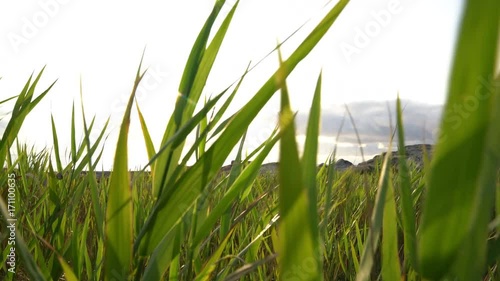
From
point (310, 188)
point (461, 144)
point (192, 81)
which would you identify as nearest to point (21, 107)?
point (192, 81)

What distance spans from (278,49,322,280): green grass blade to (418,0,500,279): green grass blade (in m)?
0.08

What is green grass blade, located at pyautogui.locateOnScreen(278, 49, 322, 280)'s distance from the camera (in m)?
0.30

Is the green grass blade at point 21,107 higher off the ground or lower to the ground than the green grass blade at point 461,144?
higher

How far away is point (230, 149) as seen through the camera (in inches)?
21.8

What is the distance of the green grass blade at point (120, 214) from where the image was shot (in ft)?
1.74

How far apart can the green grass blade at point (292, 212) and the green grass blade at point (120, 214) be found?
25 centimetres

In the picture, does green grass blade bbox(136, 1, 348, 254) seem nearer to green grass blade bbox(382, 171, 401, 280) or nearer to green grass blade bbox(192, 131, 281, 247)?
green grass blade bbox(192, 131, 281, 247)

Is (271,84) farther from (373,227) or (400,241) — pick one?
(400,241)

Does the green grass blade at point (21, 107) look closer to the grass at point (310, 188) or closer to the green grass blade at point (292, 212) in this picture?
the grass at point (310, 188)

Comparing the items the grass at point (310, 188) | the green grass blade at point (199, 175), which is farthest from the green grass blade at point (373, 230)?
the green grass blade at point (199, 175)

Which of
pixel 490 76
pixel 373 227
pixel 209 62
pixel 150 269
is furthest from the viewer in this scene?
pixel 209 62

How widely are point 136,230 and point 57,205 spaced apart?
194mm

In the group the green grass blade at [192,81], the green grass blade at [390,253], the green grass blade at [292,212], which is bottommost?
the green grass blade at [390,253]

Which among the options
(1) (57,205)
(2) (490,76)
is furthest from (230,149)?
(1) (57,205)
